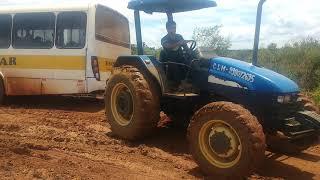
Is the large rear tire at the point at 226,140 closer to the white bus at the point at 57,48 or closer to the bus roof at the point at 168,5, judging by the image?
the bus roof at the point at 168,5

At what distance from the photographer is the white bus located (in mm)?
10797

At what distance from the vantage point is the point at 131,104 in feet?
24.6

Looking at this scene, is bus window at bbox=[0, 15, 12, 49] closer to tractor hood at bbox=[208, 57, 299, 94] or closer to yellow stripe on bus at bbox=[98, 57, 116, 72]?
yellow stripe on bus at bbox=[98, 57, 116, 72]

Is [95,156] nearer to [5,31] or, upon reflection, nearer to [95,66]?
[95,66]

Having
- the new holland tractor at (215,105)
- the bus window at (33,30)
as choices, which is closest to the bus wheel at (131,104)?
the new holland tractor at (215,105)

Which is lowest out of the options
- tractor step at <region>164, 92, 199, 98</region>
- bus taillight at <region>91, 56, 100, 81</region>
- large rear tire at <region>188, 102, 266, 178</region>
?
large rear tire at <region>188, 102, 266, 178</region>

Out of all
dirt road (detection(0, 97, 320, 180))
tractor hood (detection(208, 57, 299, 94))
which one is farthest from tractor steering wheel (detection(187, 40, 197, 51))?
dirt road (detection(0, 97, 320, 180))

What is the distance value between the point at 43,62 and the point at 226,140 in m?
6.74

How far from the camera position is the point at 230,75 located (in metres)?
6.49

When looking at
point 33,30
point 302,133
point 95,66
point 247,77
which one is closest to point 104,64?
point 95,66

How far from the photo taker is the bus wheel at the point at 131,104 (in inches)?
278

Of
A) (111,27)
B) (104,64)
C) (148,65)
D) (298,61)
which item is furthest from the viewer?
(298,61)

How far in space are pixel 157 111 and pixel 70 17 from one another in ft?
15.7

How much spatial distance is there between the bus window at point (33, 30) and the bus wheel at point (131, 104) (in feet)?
13.1
